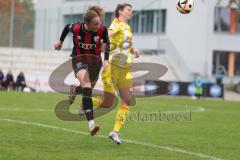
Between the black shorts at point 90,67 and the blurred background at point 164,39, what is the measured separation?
3088cm

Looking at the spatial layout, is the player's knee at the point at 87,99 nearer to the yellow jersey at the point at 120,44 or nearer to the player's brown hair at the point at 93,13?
the yellow jersey at the point at 120,44

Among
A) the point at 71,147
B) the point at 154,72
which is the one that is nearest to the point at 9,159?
the point at 71,147

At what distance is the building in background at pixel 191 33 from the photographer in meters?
54.7

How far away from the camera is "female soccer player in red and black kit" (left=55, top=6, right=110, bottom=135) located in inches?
420

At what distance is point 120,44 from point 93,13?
105cm

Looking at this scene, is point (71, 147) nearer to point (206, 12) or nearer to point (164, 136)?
point (164, 136)

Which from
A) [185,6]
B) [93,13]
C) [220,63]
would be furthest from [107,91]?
[220,63]

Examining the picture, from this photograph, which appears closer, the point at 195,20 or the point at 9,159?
the point at 9,159

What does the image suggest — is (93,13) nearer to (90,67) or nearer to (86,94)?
(90,67)

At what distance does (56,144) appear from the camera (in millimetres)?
10141

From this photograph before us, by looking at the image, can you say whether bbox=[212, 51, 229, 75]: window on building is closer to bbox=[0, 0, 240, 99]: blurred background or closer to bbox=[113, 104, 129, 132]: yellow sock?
bbox=[0, 0, 240, 99]: blurred background

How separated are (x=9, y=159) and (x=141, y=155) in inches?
74.1

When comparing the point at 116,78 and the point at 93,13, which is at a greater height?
the point at 93,13

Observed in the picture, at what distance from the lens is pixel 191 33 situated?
5497cm
